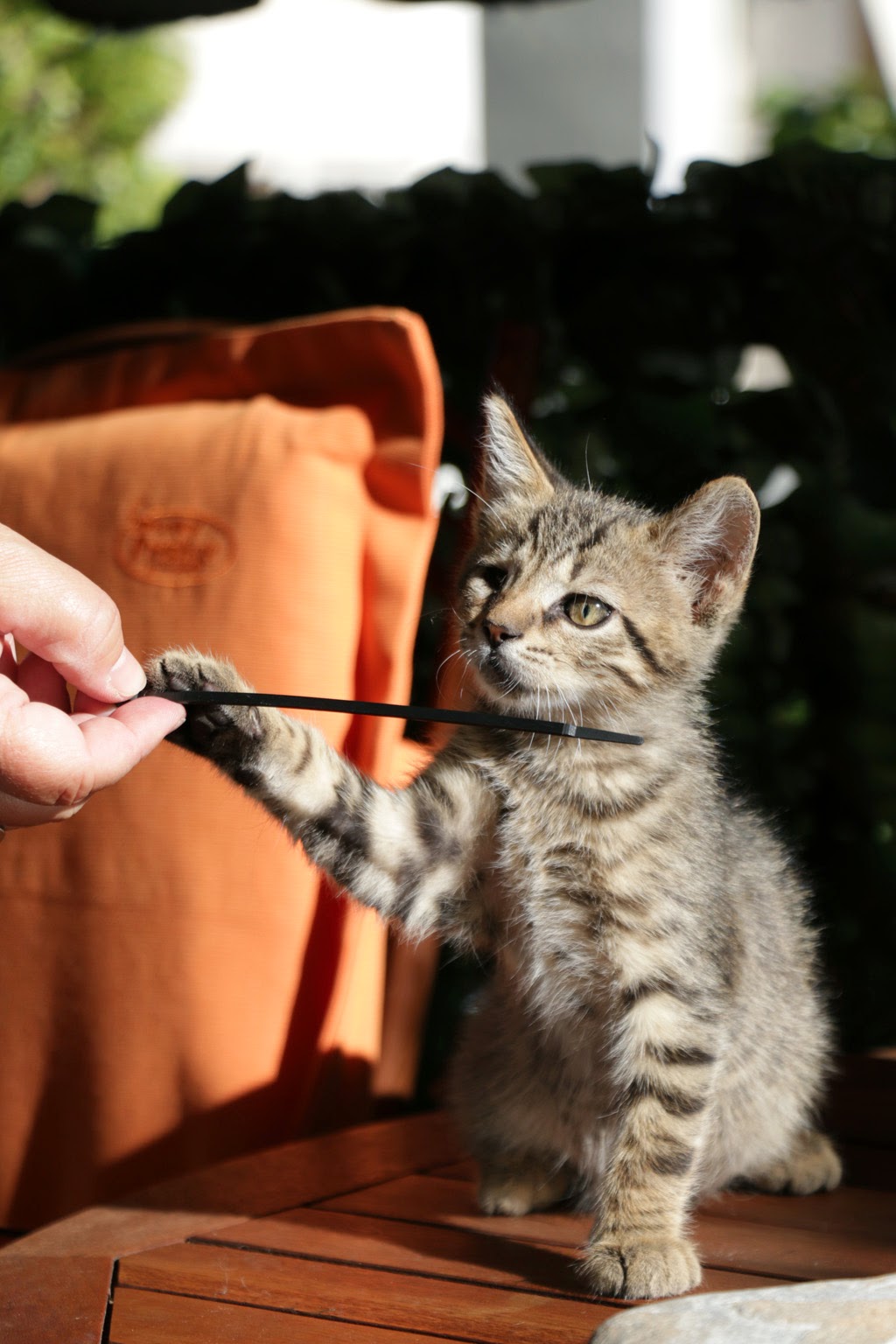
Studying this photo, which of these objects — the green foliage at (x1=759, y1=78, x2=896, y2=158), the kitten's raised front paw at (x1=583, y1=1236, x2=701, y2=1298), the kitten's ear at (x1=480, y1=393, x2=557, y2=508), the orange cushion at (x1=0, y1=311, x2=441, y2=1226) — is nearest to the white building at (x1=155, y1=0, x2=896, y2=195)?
the green foliage at (x1=759, y1=78, x2=896, y2=158)

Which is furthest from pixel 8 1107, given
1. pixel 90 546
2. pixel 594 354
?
pixel 594 354

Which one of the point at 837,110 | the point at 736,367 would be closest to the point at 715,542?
the point at 736,367

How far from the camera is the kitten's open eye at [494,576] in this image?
1.25 meters

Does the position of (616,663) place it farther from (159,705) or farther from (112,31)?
(112,31)

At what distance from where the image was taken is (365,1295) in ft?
3.24

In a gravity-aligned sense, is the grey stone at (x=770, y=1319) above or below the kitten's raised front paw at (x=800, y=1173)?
below

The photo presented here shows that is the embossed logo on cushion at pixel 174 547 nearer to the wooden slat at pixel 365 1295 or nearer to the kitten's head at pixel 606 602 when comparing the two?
the kitten's head at pixel 606 602

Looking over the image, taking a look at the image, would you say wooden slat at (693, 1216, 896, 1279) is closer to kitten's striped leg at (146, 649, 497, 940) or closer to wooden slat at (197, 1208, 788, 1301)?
wooden slat at (197, 1208, 788, 1301)

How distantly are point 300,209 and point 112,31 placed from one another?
742 mm

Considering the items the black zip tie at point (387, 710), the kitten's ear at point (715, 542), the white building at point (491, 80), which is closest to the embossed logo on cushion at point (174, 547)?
the black zip tie at point (387, 710)

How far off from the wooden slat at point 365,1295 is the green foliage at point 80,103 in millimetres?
7571

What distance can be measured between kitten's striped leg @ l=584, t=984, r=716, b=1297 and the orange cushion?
47cm

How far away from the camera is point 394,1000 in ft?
5.30

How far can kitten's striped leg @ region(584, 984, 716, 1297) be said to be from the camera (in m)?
1.00
